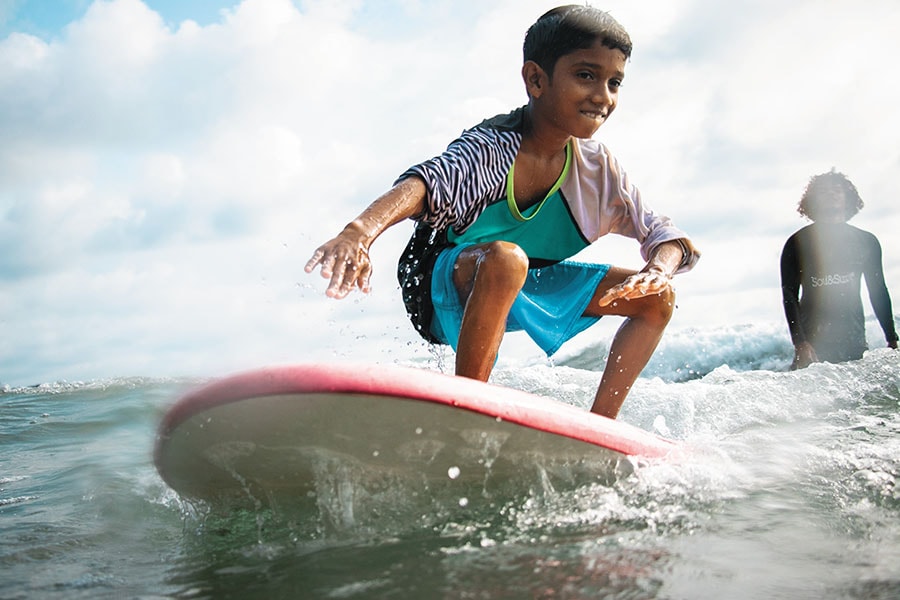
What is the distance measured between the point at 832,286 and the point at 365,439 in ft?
13.9

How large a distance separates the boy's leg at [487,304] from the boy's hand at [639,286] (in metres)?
0.27

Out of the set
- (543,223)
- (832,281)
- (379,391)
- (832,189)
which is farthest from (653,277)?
(832,189)

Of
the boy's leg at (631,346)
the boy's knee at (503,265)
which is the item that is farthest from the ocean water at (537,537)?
the boy's knee at (503,265)

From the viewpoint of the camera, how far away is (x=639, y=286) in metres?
2.31

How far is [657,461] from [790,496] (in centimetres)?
36

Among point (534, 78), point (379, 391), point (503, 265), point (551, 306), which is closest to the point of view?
point (379, 391)

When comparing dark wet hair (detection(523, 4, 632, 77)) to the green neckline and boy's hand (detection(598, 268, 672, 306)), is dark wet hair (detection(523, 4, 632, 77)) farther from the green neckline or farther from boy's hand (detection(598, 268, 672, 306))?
boy's hand (detection(598, 268, 672, 306))

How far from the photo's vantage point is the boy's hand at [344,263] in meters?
1.84

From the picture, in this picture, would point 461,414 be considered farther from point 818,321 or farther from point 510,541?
point 818,321

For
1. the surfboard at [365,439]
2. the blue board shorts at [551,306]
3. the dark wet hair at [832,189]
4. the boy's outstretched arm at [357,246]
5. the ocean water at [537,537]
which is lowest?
the ocean water at [537,537]

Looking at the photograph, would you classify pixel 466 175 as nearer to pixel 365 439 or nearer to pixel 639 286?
pixel 639 286

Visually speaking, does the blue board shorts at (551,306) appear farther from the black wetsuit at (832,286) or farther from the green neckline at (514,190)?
the black wetsuit at (832,286)

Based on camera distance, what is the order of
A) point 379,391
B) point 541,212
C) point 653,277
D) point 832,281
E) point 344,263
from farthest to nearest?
1. point 832,281
2. point 541,212
3. point 653,277
4. point 344,263
5. point 379,391

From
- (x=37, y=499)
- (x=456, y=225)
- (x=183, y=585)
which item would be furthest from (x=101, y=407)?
(x=183, y=585)
